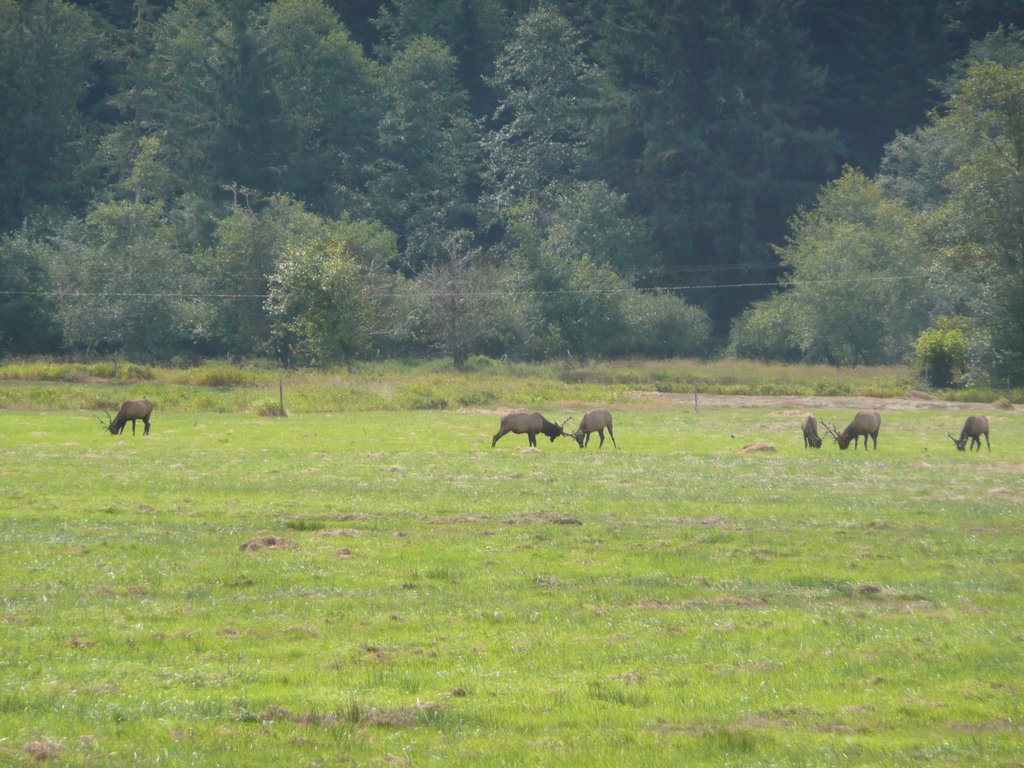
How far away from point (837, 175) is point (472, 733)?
106 metres

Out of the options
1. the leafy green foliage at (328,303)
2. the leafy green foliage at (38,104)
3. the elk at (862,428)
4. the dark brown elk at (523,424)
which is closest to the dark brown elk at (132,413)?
the dark brown elk at (523,424)

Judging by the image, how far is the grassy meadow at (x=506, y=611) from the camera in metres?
10.4

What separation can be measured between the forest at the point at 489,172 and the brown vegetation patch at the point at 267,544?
58.4 metres

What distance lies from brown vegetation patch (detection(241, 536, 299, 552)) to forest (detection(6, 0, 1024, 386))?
5837 cm

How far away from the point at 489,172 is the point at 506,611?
10165 centimetres

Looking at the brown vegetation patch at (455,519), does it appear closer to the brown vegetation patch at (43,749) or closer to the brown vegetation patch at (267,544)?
the brown vegetation patch at (267,544)

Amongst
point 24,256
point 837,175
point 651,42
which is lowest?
point 24,256

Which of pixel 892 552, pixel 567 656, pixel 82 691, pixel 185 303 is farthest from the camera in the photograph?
pixel 185 303

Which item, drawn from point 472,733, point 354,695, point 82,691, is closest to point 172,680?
point 82,691

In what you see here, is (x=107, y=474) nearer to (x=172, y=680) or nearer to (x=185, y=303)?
(x=172, y=680)

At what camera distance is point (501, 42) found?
124 metres

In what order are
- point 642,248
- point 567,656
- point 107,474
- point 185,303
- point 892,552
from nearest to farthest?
point 567,656 < point 892,552 < point 107,474 < point 185,303 < point 642,248

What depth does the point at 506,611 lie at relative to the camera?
15.1 m

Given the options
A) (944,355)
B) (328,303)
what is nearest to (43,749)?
(328,303)
